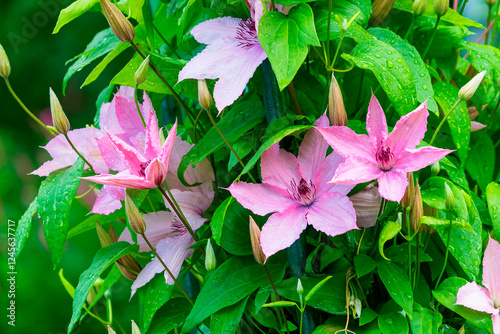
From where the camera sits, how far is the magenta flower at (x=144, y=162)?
1.38ft

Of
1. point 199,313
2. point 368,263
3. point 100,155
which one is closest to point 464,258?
point 368,263

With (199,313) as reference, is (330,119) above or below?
above

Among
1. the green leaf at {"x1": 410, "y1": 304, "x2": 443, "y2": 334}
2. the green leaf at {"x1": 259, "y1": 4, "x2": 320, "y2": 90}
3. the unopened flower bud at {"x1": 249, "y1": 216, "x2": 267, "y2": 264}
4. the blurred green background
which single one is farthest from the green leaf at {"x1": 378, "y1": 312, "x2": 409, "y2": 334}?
the blurred green background

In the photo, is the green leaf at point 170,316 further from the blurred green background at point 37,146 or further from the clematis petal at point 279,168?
the blurred green background at point 37,146

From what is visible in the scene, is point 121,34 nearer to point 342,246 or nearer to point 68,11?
point 68,11

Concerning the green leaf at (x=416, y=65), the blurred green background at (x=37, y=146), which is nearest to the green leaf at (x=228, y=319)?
the green leaf at (x=416, y=65)

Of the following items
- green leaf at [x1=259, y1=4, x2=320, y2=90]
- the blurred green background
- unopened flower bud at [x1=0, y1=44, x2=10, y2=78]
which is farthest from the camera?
the blurred green background

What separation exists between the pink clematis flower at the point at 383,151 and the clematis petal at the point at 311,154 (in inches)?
1.5

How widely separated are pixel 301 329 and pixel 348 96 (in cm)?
22

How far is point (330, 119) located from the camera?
0.43 m

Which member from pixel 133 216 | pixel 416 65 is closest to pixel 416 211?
pixel 416 65

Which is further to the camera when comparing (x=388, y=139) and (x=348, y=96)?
(x=348, y=96)

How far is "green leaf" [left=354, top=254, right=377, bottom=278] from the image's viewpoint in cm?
44

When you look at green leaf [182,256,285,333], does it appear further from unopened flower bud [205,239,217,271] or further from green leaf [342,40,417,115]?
green leaf [342,40,417,115]
